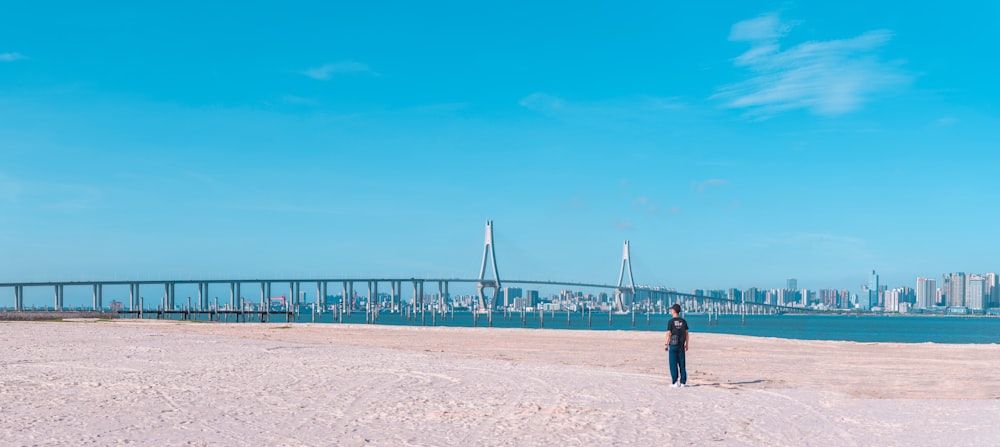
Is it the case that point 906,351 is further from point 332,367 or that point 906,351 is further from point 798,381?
point 332,367

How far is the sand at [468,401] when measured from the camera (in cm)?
800

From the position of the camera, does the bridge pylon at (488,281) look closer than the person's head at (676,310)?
No

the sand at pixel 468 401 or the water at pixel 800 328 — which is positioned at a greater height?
the sand at pixel 468 401

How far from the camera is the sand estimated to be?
8000 millimetres

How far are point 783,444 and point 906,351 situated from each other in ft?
60.2

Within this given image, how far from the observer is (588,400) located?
10.7m

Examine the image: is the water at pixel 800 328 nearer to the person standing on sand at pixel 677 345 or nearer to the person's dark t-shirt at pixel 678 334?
the person standing on sand at pixel 677 345

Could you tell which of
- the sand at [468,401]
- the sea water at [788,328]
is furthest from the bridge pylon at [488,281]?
the sand at [468,401]

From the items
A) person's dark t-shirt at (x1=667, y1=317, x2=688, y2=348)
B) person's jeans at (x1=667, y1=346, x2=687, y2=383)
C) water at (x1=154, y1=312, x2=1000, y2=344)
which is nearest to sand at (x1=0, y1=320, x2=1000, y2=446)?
person's jeans at (x1=667, y1=346, x2=687, y2=383)

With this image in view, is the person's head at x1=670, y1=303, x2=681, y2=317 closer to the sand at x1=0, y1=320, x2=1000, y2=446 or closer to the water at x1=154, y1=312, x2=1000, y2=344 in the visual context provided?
the sand at x1=0, y1=320, x2=1000, y2=446

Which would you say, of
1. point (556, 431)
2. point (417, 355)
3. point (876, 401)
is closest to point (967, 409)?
point (876, 401)

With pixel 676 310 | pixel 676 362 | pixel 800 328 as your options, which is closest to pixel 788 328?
pixel 800 328

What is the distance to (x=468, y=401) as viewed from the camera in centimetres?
1041

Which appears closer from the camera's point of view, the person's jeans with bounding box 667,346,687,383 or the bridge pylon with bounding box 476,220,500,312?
the person's jeans with bounding box 667,346,687,383
